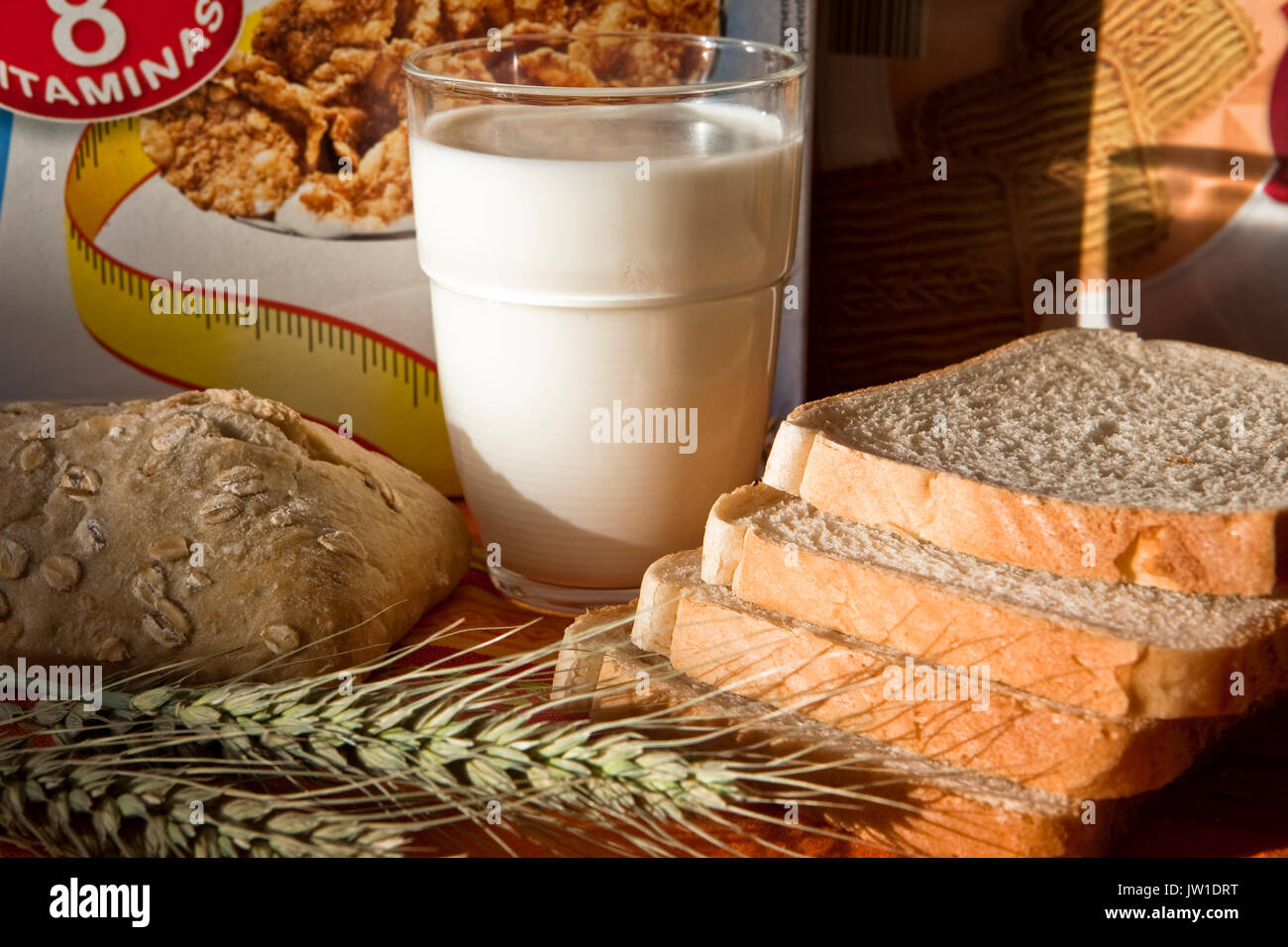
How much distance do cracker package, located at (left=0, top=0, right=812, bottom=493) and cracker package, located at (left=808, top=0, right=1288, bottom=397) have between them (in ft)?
0.86

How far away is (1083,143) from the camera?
210cm

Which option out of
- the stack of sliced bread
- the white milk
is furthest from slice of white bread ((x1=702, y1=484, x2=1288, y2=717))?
the white milk

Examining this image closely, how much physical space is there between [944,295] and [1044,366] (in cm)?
36

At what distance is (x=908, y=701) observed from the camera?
129cm

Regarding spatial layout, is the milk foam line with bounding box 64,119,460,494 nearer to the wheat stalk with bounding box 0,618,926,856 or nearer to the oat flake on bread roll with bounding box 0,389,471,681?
the oat flake on bread roll with bounding box 0,389,471,681

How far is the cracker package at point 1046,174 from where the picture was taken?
6.68 feet

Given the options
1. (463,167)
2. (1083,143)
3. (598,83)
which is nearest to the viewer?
(463,167)

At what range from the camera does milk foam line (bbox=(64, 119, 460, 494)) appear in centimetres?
186

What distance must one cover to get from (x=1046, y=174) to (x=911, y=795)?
123 centimetres

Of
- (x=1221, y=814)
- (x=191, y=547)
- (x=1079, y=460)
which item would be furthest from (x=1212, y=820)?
(x=191, y=547)

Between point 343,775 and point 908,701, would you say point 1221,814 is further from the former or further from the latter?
point 343,775
